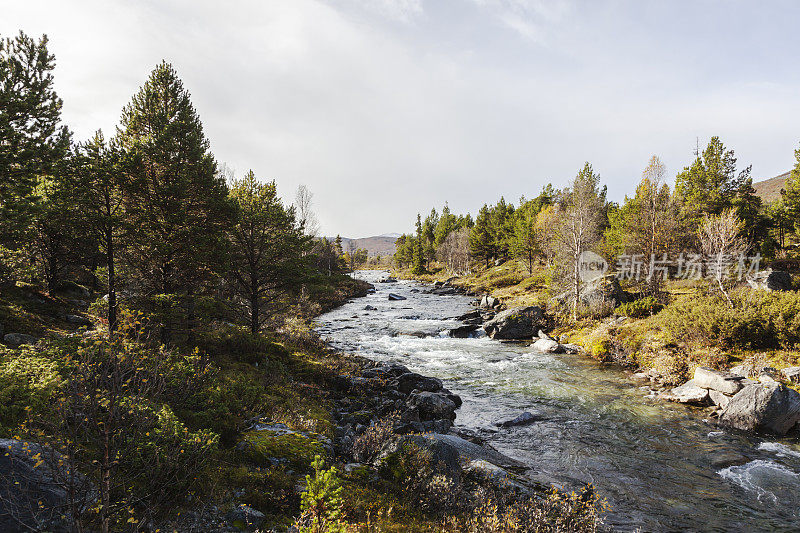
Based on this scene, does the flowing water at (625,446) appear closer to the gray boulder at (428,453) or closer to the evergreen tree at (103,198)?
the gray boulder at (428,453)

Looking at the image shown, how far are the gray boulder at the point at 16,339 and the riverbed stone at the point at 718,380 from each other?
26.3 m

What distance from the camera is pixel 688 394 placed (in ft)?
46.7

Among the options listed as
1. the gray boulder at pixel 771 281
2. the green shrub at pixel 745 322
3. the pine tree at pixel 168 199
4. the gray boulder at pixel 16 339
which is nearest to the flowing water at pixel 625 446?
the green shrub at pixel 745 322

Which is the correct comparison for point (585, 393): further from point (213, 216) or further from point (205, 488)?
point (213, 216)

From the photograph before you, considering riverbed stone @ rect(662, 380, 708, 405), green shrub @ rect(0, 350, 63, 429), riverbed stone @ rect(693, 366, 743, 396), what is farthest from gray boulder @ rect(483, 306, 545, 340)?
green shrub @ rect(0, 350, 63, 429)

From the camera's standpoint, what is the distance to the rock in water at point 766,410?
11.4 metres

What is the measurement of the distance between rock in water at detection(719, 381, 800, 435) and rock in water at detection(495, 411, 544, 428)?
21.5 feet

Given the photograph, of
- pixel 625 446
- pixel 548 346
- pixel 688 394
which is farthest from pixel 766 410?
pixel 548 346

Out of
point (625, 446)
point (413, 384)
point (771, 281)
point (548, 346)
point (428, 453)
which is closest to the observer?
point (428, 453)

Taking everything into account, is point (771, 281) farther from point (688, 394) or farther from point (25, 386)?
point (25, 386)

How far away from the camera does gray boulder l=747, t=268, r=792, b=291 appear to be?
23.8 m

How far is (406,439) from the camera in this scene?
8.47 meters

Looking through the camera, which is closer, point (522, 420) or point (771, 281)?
point (522, 420)

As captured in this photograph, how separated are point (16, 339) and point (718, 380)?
26799 millimetres
